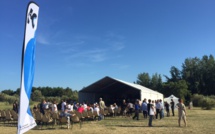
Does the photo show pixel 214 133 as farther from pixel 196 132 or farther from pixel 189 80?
pixel 189 80

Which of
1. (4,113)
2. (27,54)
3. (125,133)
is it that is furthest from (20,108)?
(4,113)

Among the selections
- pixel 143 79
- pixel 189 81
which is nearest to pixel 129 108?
pixel 189 81

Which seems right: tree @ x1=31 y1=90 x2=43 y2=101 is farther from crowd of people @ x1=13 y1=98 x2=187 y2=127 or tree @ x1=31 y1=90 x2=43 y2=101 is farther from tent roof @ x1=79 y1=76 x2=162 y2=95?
crowd of people @ x1=13 y1=98 x2=187 y2=127

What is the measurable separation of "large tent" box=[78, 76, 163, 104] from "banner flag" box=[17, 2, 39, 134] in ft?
59.1

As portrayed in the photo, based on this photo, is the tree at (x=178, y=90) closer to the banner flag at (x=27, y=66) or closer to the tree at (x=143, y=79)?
the tree at (x=143, y=79)

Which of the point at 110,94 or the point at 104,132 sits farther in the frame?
the point at 110,94

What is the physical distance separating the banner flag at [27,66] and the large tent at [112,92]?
18007mm

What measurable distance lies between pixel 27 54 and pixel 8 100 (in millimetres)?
42535

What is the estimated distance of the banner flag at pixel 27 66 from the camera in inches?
142

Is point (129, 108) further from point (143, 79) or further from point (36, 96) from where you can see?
point (143, 79)

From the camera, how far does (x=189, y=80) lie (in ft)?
213

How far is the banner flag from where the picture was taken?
362cm

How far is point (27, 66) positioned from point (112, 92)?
88.3ft

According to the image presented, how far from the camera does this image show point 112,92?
30.4 m
